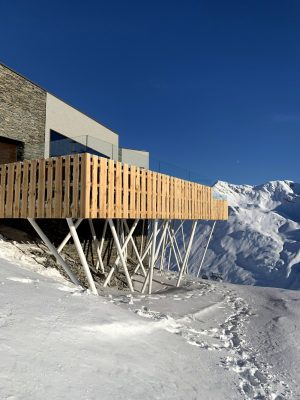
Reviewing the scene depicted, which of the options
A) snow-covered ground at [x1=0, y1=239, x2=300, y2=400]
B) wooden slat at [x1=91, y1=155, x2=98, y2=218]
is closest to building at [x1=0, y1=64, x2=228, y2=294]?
wooden slat at [x1=91, y1=155, x2=98, y2=218]

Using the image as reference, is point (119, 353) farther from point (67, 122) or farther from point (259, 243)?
point (259, 243)

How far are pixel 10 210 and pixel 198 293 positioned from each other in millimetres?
7018

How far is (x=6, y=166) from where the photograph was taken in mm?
10336

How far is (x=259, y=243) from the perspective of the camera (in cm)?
8181

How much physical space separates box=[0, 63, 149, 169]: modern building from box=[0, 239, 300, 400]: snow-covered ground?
6.01m

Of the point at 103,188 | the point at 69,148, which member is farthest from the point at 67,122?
the point at 103,188

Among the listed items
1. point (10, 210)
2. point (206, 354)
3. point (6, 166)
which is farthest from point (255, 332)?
point (6, 166)

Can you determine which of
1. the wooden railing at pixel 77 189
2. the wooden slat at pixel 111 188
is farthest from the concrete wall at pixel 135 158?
the wooden slat at pixel 111 188

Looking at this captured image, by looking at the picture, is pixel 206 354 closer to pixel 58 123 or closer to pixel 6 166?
pixel 6 166

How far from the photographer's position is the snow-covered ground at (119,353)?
326 cm

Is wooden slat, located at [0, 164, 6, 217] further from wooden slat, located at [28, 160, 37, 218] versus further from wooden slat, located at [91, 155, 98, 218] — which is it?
wooden slat, located at [91, 155, 98, 218]

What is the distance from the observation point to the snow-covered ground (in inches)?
128

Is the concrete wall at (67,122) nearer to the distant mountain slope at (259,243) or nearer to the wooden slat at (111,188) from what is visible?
the wooden slat at (111,188)

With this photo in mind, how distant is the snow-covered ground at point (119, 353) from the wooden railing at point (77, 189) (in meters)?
2.21
